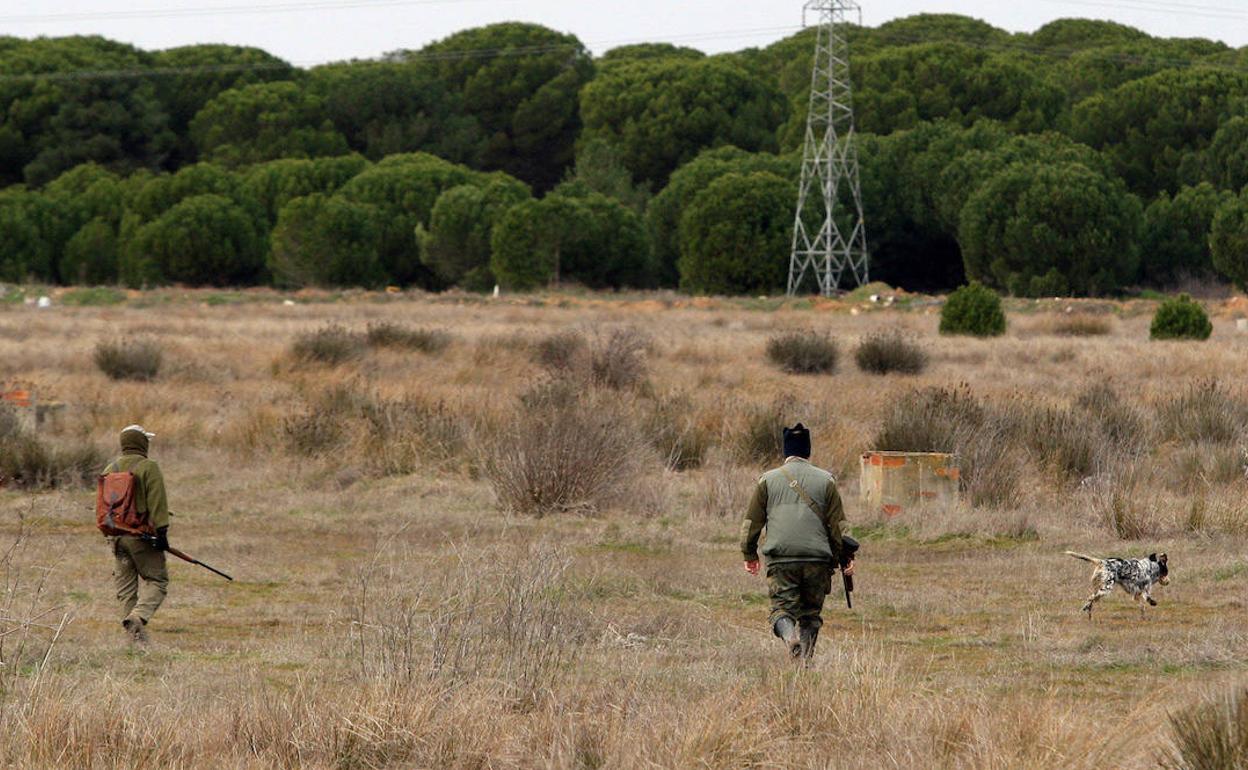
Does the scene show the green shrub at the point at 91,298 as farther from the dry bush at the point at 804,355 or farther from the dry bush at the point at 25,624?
the dry bush at the point at 25,624

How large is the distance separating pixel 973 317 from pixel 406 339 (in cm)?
1235

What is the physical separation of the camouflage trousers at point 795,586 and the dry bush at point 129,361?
19178mm

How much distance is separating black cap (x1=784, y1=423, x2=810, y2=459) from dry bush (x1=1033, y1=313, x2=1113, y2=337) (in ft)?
102

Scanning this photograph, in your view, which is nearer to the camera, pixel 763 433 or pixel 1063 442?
pixel 1063 442

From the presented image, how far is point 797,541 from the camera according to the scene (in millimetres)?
8117

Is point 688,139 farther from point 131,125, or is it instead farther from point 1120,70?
point 131,125

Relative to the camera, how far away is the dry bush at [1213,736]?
229 inches

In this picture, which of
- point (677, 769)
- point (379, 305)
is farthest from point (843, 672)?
point (379, 305)

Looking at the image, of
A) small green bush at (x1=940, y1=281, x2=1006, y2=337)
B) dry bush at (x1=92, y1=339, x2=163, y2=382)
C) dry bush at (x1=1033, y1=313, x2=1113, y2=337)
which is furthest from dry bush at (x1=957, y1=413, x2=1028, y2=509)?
dry bush at (x1=1033, y1=313, x2=1113, y2=337)

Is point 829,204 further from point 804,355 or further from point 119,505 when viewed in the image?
point 119,505

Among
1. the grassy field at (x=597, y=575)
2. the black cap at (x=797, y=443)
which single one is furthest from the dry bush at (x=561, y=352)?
the black cap at (x=797, y=443)

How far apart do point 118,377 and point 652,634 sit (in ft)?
59.8

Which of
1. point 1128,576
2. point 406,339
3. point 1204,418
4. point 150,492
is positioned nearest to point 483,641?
point 150,492

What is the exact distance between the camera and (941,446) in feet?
53.5
